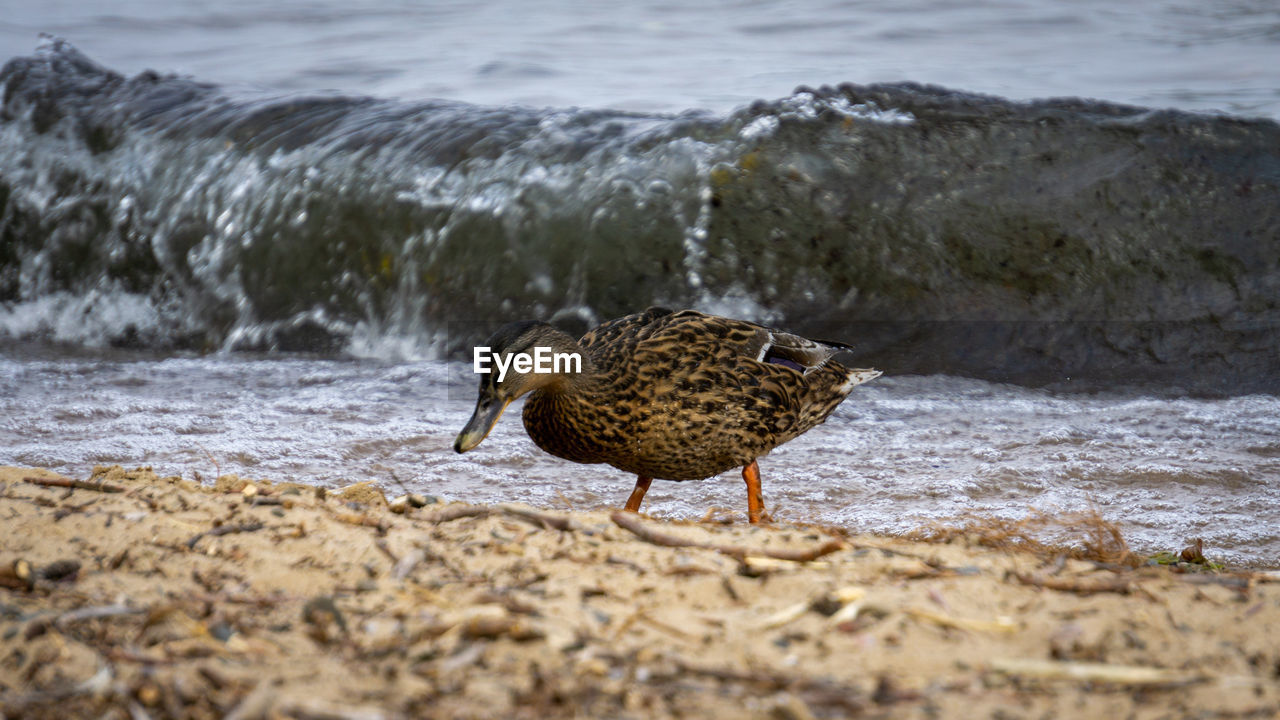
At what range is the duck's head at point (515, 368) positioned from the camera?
12.6 ft

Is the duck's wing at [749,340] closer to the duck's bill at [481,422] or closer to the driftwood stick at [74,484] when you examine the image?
the duck's bill at [481,422]

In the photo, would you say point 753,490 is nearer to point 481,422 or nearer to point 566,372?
point 566,372

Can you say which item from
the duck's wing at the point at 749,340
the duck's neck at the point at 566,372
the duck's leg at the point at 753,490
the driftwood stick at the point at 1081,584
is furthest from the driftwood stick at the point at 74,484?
the driftwood stick at the point at 1081,584

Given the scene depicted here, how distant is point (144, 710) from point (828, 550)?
64.1 inches

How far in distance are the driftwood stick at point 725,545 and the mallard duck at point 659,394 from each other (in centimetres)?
86

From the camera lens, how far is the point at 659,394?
4215mm

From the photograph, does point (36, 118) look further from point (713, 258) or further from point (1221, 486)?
point (1221, 486)

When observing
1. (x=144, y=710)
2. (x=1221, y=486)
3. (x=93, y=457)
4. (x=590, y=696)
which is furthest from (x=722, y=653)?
(x=93, y=457)

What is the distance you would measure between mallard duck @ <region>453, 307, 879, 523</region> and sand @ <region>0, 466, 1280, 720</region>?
3.01ft

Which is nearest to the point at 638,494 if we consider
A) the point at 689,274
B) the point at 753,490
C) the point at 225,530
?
the point at 753,490

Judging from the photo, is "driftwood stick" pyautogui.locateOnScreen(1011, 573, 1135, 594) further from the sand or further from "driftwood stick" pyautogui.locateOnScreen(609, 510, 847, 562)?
"driftwood stick" pyautogui.locateOnScreen(609, 510, 847, 562)

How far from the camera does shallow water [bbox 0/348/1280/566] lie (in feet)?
16.2

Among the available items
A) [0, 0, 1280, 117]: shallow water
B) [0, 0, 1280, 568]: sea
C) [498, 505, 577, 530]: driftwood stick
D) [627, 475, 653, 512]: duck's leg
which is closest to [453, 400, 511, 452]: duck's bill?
[498, 505, 577, 530]: driftwood stick

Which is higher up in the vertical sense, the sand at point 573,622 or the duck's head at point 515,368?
the duck's head at point 515,368
